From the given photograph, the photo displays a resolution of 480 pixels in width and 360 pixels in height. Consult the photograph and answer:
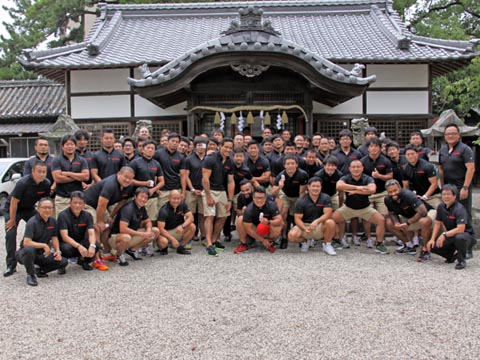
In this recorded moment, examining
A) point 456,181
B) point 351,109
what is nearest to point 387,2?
point 351,109

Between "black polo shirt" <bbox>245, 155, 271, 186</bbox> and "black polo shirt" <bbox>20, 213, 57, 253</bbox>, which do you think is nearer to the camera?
"black polo shirt" <bbox>20, 213, 57, 253</bbox>

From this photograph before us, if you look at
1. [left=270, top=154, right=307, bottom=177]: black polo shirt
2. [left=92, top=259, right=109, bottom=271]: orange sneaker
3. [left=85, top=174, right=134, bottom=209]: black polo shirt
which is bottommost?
[left=92, top=259, right=109, bottom=271]: orange sneaker

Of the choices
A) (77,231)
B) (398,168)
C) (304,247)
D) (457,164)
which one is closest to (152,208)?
(77,231)

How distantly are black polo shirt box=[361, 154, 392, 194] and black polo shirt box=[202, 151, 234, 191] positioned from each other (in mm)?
2049

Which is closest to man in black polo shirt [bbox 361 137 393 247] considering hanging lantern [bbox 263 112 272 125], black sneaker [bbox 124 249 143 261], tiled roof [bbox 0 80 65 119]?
black sneaker [bbox 124 249 143 261]

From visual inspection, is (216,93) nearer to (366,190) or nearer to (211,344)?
(366,190)

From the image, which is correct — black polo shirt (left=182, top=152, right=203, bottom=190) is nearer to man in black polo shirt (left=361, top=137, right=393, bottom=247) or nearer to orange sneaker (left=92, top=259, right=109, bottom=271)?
orange sneaker (left=92, top=259, right=109, bottom=271)

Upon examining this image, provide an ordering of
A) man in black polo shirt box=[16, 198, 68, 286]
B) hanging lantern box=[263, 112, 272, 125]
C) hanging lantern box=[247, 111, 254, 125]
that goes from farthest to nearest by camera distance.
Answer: hanging lantern box=[247, 111, 254, 125], hanging lantern box=[263, 112, 272, 125], man in black polo shirt box=[16, 198, 68, 286]

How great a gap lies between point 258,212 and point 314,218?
32.5 inches

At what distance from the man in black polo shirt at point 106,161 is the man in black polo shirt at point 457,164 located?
4667 millimetres

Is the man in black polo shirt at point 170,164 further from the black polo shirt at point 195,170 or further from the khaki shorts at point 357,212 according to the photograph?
the khaki shorts at point 357,212

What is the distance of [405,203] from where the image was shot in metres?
6.24

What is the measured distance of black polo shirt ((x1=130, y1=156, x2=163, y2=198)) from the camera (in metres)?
6.30

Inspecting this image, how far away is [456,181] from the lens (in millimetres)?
6305
